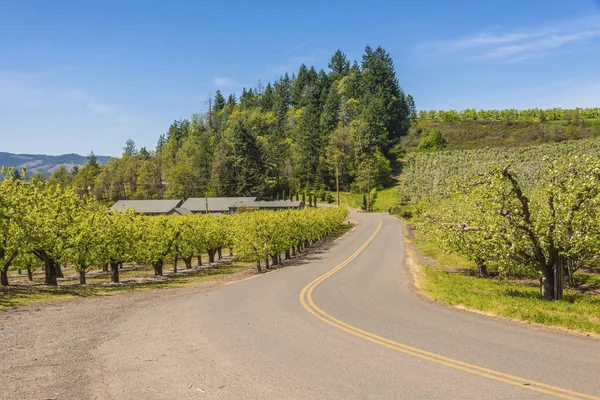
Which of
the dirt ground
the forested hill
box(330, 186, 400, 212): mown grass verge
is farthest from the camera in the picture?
the forested hill

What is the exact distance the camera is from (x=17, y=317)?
15.0m

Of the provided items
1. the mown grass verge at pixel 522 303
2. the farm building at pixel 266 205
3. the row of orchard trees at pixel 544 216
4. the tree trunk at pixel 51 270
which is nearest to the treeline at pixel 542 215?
the row of orchard trees at pixel 544 216

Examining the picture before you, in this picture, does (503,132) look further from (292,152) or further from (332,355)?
(332,355)

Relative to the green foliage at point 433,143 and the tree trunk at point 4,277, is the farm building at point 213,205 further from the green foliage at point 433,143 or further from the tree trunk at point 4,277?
the green foliage at point 433,143

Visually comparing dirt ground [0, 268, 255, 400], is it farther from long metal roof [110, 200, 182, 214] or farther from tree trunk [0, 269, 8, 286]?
long metal roof [110, 200, 182, 214]

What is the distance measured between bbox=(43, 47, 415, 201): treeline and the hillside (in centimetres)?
1948

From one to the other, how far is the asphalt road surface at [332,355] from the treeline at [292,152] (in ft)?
326

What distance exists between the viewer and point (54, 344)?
1124 centimetres

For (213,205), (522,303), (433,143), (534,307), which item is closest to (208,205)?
(213,205)

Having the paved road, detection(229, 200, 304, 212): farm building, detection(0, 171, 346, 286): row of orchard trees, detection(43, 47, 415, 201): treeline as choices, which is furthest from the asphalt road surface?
detection(43, 47, 415, 201): treeline

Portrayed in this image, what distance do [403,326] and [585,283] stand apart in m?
19.4

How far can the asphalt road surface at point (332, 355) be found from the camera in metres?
7.66

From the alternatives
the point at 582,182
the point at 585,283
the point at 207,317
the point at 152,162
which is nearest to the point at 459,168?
the point at 585,283

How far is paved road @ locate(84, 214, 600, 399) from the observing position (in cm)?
766
